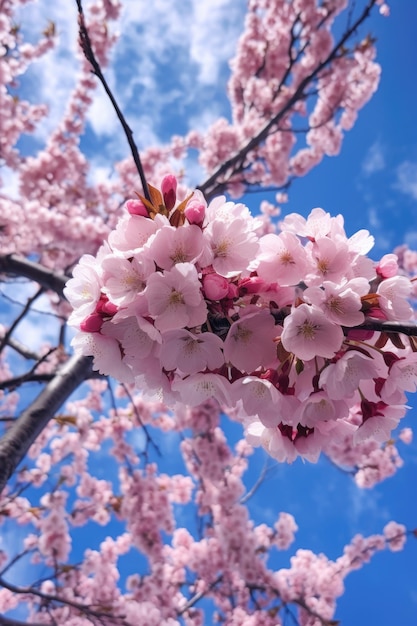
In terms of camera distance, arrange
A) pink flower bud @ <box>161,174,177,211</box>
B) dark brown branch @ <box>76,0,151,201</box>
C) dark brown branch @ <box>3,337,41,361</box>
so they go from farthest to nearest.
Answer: dark brown branch @ <box>3,337,41,361</box>, dark brown branch @ <box>76,0,151,201</box>, pink flower bud @ <box>161,174,177,211</box>

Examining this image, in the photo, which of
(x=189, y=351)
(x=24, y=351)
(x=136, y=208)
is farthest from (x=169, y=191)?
(x=24, y=351)

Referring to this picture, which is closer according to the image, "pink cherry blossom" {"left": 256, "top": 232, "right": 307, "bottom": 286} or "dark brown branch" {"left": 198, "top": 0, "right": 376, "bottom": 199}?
"pink cherry blossom" {"left": 256, "top": 232, "right": 307, "bottom": 286}

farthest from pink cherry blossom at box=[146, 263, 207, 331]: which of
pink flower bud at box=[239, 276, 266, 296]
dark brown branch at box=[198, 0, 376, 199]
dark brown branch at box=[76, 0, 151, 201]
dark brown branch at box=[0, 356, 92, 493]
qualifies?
dark brown branch at box=[198, 0, 376, 199]

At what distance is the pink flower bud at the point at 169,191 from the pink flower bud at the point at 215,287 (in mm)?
291

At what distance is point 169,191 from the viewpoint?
1247mm

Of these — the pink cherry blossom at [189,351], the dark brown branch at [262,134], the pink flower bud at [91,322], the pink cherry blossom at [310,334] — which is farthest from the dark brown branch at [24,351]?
the pink cherry blossom at [310,334]

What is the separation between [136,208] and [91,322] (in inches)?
13.3

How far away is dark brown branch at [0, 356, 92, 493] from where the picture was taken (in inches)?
106

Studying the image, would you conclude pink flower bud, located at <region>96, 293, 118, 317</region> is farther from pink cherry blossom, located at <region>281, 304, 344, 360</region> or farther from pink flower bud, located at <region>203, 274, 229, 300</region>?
pink cherry blossom, located at <region>281, 304, 344, 360</region>

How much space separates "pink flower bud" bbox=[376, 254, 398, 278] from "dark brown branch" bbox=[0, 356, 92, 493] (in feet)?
8.15

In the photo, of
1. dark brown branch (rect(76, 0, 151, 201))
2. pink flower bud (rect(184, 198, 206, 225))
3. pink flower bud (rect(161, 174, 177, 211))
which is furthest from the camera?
dark brown branch (rect(76, 0, 151, 201))

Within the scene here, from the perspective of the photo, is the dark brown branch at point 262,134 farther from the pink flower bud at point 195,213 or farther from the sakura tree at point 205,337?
the pink flower bud at point 195,213

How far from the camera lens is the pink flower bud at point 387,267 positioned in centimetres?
120

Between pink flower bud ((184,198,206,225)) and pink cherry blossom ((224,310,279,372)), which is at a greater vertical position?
pink flower bud ((184,198,206,225))
